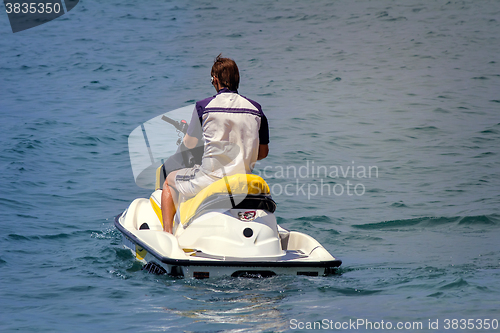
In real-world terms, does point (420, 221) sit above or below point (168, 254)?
Result: below

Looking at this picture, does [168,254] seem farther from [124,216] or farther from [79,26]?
[79,26]

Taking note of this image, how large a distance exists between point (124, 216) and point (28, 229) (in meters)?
1.44

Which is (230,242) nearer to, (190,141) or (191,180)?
(191,180)

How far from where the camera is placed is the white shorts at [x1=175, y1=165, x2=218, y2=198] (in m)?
4.92

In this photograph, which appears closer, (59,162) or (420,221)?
(420,221)

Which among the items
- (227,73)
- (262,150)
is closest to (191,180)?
(262,150)

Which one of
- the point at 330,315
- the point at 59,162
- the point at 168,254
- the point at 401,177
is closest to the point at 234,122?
the point at 168,254

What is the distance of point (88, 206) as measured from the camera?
8109mm

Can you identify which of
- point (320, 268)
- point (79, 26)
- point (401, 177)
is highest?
point (79, 26)

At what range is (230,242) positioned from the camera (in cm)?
473
